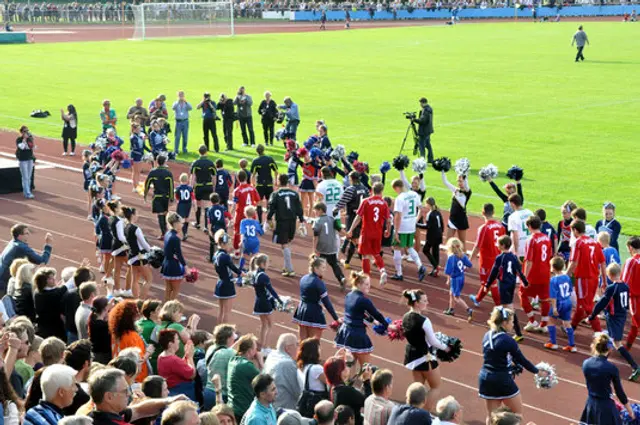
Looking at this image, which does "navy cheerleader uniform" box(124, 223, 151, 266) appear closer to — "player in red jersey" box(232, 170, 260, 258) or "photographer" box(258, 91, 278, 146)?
"player in red jersey" box(232, 170, 260, 258)

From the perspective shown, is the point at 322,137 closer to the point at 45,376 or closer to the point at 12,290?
the point at 12,290

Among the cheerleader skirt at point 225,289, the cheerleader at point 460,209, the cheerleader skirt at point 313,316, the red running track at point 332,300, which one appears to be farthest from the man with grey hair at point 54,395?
the cheerleader at point 460,209

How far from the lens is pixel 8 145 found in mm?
29719

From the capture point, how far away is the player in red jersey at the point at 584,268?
13453mm

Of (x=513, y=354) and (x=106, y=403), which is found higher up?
(x=106, y=403)

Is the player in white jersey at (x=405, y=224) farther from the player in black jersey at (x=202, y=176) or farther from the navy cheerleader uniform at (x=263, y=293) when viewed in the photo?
the player in black jersey at (x=202, y=176)

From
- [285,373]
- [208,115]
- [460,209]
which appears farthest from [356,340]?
[208,115]

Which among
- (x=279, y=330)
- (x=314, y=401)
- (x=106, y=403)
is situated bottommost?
(x=279, y=330)

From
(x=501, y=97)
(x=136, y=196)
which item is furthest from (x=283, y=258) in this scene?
(x=501, y=97)

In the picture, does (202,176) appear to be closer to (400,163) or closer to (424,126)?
(400,163)

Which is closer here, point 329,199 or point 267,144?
point 329,199

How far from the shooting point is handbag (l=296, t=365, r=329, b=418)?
355 inches

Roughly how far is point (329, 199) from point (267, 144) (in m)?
11.5

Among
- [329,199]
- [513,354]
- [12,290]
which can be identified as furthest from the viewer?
[329,199]
